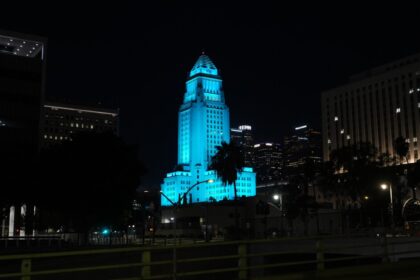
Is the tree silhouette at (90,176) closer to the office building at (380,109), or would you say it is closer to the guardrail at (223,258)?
the guardrail at (223,258)

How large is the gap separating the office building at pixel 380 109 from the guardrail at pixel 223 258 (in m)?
132

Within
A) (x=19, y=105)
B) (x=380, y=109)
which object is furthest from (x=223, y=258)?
(x=380, y=109)

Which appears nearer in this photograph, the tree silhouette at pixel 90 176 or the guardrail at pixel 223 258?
the guardrail at pixel 223 258

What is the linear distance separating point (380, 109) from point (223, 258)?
174m

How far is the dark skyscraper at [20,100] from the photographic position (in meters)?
84.6

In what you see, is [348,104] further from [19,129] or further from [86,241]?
[86,241]

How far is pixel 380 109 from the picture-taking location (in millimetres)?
179375

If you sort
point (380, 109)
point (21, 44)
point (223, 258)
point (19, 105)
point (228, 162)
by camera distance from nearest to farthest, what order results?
1. point (223, 258)
2. point (19, 105)
3. point (21, 44)
4. point (228, 162)
5. point (380, 109)

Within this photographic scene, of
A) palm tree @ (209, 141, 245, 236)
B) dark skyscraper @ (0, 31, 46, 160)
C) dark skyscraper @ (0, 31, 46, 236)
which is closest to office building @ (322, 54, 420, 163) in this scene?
palm tree @ (209, 141, 245, 236)

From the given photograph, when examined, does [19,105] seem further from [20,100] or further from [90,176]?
[90,176]

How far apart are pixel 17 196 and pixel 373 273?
172 feet

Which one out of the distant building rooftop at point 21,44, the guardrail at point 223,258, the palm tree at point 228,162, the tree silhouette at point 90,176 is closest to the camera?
the guardrail at point 223,258

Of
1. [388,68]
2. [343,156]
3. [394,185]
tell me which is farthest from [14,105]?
[388,68]

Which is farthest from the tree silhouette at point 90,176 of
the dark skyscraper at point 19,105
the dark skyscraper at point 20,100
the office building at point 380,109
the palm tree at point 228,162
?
the office building at point 380,109
